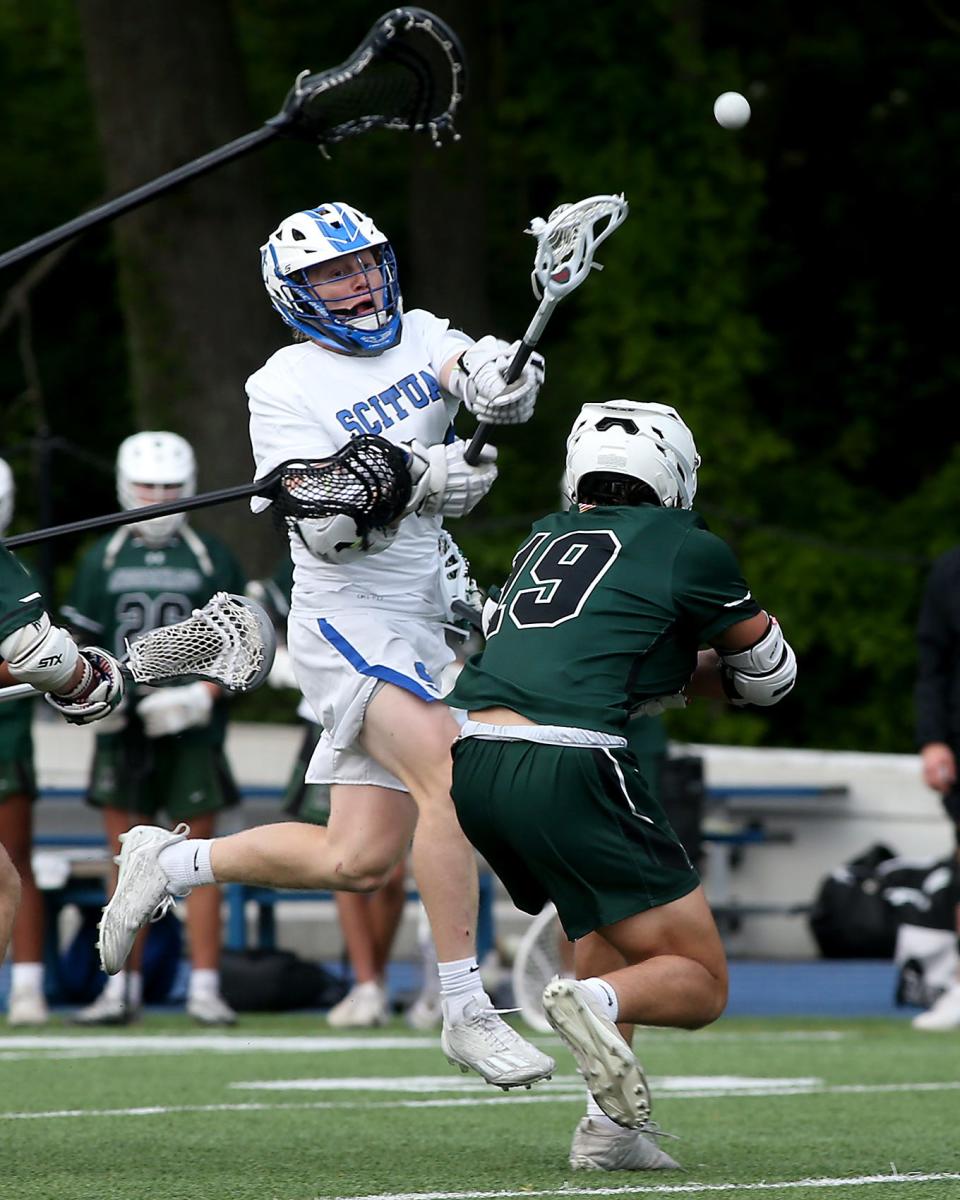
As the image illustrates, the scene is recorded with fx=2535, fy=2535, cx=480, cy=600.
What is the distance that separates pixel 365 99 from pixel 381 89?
0.25 feet

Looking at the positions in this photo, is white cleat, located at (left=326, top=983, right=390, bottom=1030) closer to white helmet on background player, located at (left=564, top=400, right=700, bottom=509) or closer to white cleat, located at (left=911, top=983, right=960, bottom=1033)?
white cleat, located at (left=911, top=983, right=960, bottom=1033)

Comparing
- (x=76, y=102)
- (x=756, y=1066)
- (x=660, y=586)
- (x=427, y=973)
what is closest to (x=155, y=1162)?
(x=660, y=586)

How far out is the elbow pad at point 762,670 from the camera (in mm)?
5555

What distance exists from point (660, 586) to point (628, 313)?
1368 cm

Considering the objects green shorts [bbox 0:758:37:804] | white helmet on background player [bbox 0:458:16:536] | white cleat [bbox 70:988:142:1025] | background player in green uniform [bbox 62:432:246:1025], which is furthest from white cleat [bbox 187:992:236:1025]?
white helmet on background player [bbox 0:458:16:536]

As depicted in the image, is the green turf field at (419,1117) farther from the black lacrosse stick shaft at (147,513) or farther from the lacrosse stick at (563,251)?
the lacrosse stick at (563,251)

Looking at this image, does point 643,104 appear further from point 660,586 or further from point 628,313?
point 660,586

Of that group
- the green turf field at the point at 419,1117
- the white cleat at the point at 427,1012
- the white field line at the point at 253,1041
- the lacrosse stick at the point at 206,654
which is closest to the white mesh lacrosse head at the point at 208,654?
the lacrosse stick at the point at 206,654

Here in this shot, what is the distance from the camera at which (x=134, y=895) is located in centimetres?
638

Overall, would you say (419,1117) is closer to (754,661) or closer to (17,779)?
(754,661)

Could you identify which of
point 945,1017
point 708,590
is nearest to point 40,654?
point 708,590

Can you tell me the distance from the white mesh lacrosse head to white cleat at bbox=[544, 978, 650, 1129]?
1683 mm

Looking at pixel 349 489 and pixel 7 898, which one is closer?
pixel 7 898

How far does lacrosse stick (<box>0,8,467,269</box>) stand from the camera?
601cm
